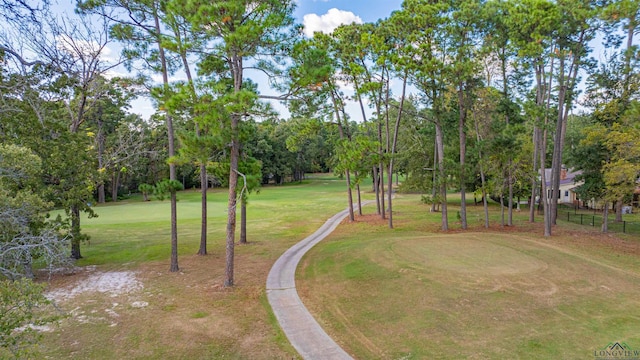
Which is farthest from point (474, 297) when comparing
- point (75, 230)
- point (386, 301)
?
point (75, 230)

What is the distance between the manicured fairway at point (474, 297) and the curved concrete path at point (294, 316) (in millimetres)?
318

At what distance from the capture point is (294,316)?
9648 mm

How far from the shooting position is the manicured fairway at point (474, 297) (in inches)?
310

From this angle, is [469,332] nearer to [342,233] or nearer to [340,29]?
[342,233]

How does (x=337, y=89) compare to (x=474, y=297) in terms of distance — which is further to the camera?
(x=337, y=89)

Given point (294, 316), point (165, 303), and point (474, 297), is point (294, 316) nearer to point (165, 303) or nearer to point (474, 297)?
point (165, 303)

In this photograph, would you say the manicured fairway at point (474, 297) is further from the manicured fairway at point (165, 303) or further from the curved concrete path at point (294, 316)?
the manicured fairway at point (165, 303)

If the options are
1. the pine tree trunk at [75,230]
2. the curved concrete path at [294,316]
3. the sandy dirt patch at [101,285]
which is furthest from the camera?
the pine tree trunk at [75,230]

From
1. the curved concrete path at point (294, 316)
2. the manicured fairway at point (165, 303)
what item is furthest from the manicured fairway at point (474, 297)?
the manicured fairway at point (165, 303)

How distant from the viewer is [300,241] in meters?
19.2

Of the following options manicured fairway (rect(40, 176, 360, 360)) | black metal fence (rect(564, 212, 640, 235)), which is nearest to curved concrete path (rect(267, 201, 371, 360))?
manicured fairway (rect(40, 176, 360, 360))

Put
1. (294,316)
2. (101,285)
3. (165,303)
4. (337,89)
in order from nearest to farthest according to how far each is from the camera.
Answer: (294,316) < (165,303) < (101,285) < (337,89)

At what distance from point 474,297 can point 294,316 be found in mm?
5084

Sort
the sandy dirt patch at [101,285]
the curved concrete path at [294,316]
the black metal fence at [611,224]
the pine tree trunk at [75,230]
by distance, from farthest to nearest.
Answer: the black metal fence at [611,224] → the pine tree trunk at [75,230] → the sandy dirt patch at [101,285] → the curved concrete path at [294,316]
